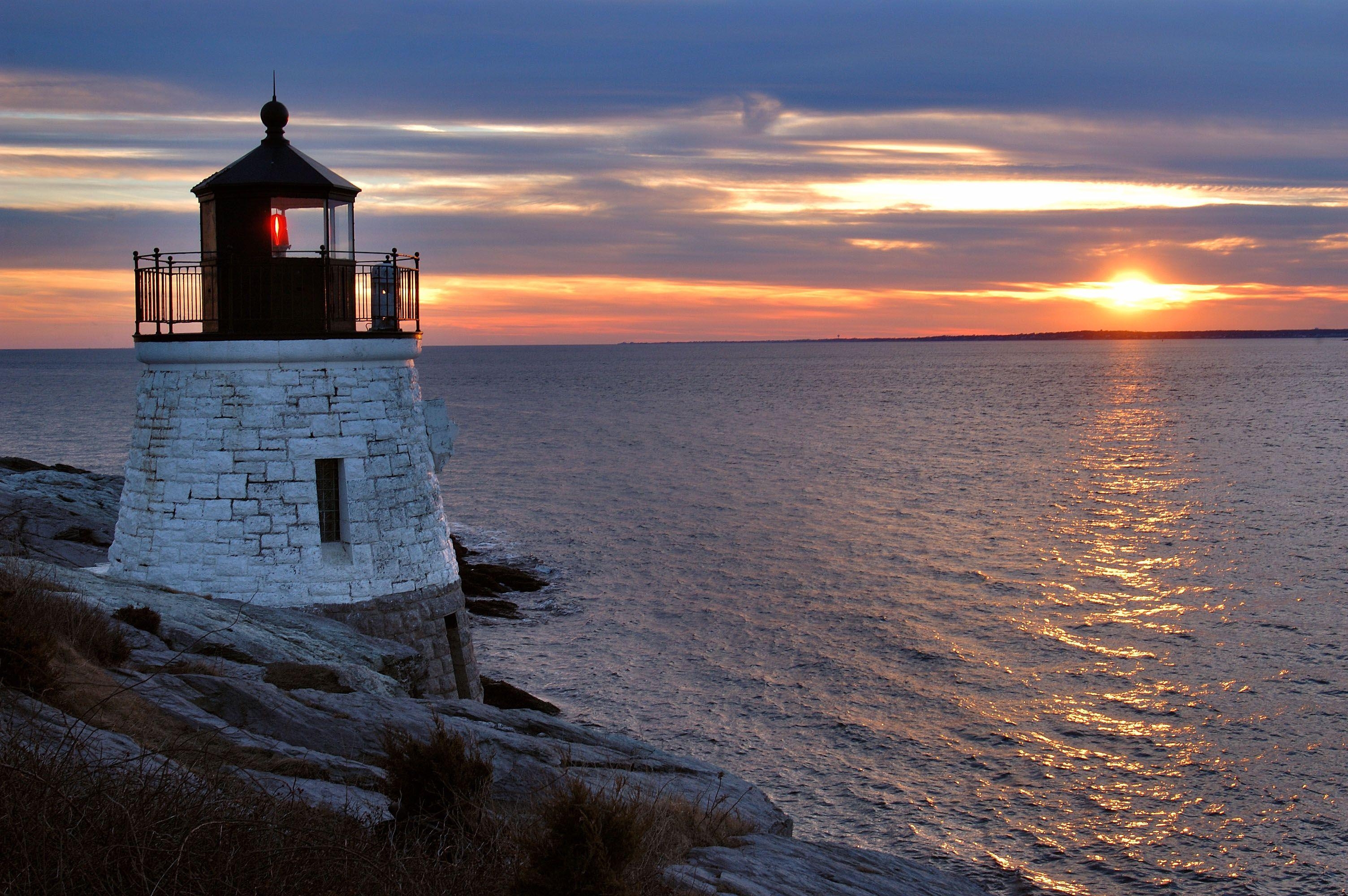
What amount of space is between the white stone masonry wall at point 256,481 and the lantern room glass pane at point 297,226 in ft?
5.24

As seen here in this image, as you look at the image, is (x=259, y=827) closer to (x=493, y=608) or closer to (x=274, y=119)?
(x=274, y=119)

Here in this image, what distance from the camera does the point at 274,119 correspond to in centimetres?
1354

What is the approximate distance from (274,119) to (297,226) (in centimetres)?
139

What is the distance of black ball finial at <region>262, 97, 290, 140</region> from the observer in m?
13.5

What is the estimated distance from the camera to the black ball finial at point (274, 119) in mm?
13516

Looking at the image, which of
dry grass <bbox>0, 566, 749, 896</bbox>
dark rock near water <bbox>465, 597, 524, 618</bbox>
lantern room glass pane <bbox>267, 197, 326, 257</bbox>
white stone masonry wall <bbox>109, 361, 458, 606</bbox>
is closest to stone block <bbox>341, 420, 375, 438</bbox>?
white stone masonry wall <bbox>109, 361, 458, 606</bbox>

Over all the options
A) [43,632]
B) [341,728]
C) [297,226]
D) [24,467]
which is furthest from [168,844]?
[24,467]

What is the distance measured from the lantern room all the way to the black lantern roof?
0.04 ft

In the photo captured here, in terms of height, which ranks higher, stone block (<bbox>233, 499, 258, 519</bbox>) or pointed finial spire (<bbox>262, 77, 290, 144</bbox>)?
pointed finial spire (<bbox>262, 77, 290, 144</bbox>)

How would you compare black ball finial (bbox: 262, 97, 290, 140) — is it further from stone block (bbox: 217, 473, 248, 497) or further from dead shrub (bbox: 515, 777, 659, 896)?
dead shrub (bbox: 515, 777, 659, 896)

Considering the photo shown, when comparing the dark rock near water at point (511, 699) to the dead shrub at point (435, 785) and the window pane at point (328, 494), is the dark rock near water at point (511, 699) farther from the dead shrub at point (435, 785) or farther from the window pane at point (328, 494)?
the dead shrub at point (435, 785)

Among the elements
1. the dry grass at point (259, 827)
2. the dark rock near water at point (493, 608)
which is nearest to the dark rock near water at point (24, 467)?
the dark rock near water at point (493, 608)

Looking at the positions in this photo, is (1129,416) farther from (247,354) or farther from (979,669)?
(247,354)

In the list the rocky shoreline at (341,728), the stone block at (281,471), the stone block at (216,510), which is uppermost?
the stone block at (281,471)
